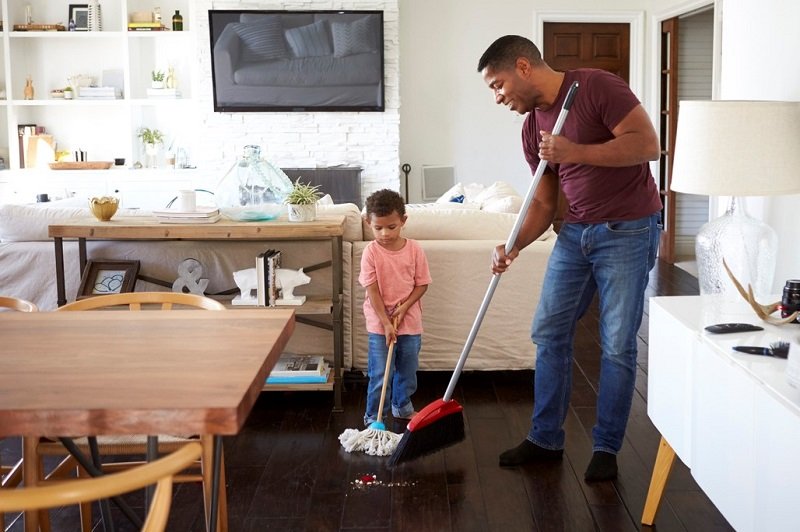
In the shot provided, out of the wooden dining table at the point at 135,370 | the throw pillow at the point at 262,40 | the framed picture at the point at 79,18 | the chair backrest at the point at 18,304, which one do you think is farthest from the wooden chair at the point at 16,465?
the framed picture at the point at 79,18

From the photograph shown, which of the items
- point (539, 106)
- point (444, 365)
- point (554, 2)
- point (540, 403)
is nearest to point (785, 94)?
point (539, 106)

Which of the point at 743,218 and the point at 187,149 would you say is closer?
the point at 743,218

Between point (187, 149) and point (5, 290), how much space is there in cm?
434

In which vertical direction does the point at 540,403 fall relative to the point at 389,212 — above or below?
below

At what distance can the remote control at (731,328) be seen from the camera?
7.55 ft

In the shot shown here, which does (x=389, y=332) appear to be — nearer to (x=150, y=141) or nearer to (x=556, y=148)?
(x=556, y=148)

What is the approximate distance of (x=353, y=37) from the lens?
7.72 metres

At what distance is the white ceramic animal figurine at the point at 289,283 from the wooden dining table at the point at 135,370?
5.03ft

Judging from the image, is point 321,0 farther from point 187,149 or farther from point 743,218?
point 743,218

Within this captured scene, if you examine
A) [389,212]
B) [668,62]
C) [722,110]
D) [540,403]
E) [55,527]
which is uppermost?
[668,62]

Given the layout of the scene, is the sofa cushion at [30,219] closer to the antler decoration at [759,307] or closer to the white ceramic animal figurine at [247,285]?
the white ceramic animal figurine at [247,285]

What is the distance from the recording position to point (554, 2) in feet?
27.3

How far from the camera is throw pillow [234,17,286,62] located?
25.3 feet

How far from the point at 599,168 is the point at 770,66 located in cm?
66
